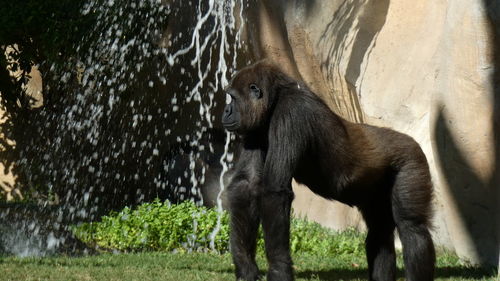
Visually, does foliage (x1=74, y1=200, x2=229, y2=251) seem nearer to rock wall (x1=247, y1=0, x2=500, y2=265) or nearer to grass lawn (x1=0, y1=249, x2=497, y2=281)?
grass lawn (x1=0, y1=249, x2=497, y2=281)

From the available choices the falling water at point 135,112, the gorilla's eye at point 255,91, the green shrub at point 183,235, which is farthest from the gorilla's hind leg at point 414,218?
the falling water at point 135,112

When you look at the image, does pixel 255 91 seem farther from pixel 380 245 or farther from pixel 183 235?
pixel 183 235

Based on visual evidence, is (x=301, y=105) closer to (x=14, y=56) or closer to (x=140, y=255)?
(x=140, y=255)

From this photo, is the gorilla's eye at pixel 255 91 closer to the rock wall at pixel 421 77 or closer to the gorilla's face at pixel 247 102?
the gorilla's face at pixel 247 102

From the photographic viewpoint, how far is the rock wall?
625 centimetres

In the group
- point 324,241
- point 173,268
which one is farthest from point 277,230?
point 324,241

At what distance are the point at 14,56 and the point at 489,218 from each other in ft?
21.9

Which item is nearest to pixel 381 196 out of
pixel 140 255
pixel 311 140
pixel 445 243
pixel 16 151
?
pixel 311 140

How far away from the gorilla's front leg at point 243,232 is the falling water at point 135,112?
431 centimetres

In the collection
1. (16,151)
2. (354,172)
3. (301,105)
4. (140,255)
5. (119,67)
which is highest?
(119,67)

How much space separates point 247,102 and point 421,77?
2.61 meters

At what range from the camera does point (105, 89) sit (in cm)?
1109

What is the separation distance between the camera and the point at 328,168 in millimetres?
5203

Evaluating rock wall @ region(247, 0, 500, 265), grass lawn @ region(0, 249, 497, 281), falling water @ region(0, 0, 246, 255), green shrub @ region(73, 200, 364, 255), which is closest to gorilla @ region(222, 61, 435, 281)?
grass lawn @ region(0, 249, 497, 281)
